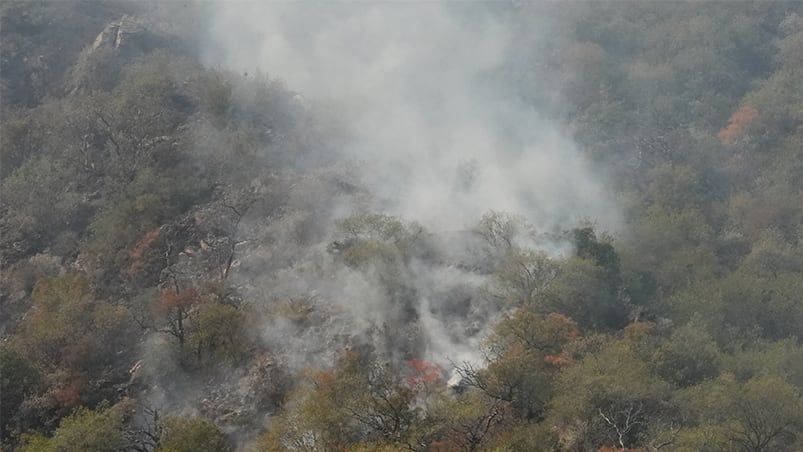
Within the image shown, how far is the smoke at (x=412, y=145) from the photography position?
42125mm

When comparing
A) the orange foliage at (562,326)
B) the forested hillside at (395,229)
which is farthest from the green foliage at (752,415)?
the orange foliage at (562,326)

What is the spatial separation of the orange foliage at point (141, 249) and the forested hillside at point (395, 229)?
254mm

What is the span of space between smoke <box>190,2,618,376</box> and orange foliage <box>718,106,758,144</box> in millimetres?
15230

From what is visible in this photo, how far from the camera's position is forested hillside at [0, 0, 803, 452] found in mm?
34062

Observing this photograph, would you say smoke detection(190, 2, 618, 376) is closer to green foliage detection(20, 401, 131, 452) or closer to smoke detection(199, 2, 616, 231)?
smoke detection(199, 2, 616, 231)

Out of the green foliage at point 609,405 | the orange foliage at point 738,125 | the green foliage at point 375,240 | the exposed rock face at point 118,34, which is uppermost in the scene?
the orange foliage at point 738,125

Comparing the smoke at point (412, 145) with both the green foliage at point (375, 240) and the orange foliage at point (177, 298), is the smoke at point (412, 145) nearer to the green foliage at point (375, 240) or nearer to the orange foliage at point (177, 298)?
the green foliage at point (375, 240)

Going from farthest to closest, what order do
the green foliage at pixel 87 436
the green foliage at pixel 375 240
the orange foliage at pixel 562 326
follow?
the green foliage at pixel 375 240
the orange foliage at pixel 562 326
the green foliage at pixel 87 436

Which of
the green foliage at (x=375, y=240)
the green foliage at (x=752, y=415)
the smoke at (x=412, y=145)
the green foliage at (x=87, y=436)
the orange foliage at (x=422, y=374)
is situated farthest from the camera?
the green foliage at (x=375, y=240)

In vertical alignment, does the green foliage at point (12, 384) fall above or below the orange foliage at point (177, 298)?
below

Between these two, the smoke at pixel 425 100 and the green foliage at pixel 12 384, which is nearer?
the green foliage at pixel 12 384

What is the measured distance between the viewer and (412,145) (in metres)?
61.3

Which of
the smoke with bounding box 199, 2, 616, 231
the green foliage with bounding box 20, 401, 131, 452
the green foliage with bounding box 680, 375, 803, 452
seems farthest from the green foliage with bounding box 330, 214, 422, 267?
the green foliage with bounding box 680, 375, 803, 452

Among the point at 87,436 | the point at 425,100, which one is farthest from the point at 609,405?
the point at 425,100
